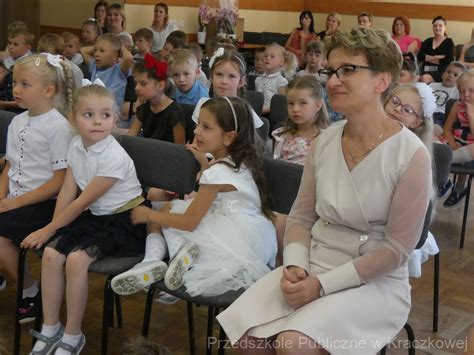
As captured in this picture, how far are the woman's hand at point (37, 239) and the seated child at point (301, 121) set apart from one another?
1.31 m

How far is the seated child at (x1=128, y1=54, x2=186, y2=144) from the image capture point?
349cm

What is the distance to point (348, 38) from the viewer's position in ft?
6.03

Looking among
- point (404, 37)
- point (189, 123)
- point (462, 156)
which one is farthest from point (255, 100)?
point (404, 37)

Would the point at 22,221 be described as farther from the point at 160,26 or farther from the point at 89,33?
the point at 160,26

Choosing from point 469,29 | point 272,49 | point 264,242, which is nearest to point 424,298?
point 264,242

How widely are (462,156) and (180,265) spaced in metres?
2.57

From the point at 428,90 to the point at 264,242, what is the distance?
1.14 m

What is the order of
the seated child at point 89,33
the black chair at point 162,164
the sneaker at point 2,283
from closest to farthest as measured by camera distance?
1. the black chair at point 162,164
2. the sneaker at point 2,283
3. the seated child at point 89,33

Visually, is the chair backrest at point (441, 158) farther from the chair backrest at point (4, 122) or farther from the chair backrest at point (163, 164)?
the chair backrest at point (4, 122)

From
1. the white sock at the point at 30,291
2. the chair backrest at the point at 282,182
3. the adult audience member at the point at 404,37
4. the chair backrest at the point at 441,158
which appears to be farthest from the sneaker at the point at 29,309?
the adult audience member at the point at 404,37

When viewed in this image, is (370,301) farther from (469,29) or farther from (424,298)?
(469,29)

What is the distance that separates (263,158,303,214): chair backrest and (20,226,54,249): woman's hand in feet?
2.78

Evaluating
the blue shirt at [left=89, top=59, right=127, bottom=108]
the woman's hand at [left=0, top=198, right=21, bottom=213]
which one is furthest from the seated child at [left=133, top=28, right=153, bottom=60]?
the woman's hand at [left=0, top=198, right=21, bottom=213]

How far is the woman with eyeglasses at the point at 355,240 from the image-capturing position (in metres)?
1.75
